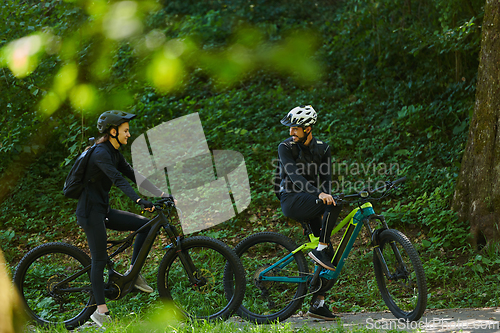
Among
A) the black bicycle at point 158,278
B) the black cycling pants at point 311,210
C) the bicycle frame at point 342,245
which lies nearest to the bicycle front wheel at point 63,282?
the black bicycle at point 158,278

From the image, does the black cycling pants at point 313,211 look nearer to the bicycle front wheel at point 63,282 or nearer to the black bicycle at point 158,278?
the black bicycle at point 158,278

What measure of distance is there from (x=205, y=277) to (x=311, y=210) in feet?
4.42

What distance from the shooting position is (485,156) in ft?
19.7

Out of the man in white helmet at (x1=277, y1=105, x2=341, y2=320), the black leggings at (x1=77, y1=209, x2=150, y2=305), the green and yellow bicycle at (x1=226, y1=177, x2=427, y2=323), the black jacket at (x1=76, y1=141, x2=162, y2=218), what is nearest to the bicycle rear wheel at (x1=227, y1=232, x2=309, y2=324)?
the green and yellow bicycle at (x1=226, y1=177, x2=427, y2=323)

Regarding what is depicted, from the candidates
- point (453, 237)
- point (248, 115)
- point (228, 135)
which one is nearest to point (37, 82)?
point (228, 135)

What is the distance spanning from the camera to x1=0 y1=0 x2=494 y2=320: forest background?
6.63 metres

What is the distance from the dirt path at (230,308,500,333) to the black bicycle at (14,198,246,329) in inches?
35.0

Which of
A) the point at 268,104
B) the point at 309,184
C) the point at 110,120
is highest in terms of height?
the point at 110,120

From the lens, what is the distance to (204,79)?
1311 cm

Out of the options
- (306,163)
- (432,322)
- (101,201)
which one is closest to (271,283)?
(306,163)

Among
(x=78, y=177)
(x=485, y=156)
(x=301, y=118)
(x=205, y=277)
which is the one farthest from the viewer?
(x=485, y=156)

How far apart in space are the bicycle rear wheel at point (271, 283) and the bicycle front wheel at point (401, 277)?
0.86 metres

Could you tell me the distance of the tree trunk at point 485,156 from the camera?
585 cm

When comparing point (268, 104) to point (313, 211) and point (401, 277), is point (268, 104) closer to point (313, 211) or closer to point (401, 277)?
point (313, 211)
